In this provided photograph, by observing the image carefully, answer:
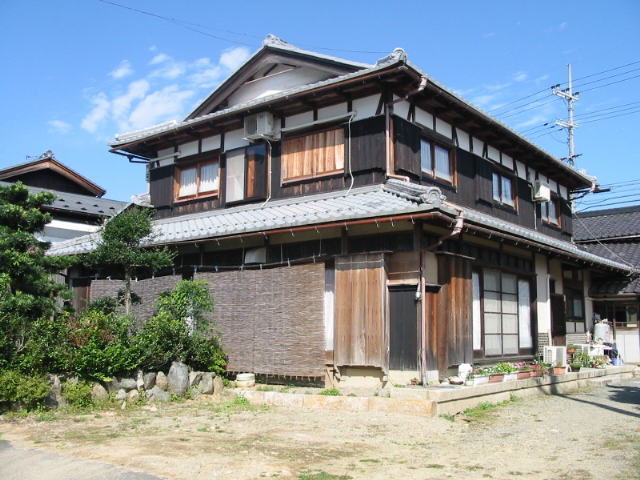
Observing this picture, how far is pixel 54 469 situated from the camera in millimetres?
6094

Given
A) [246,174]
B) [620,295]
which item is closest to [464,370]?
[246,174]

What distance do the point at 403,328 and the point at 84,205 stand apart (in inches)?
646

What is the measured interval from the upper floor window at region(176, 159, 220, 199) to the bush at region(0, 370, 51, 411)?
769 cm

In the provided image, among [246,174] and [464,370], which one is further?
[246,174]

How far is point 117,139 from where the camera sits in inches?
687

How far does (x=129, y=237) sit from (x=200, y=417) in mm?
4394

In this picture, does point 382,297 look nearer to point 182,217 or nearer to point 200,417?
A: point 200,417

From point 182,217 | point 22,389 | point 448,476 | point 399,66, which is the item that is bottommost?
point 448,476

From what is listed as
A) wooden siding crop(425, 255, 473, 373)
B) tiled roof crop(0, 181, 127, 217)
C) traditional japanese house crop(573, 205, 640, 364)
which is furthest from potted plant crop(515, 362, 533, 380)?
tiled roof crop(0, 181, 127, 217)

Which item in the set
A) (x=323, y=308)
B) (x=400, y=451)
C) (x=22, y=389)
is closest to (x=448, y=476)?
(x=400, y=451)

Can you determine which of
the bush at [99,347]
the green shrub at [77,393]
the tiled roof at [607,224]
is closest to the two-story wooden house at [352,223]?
the bush at [99,347]

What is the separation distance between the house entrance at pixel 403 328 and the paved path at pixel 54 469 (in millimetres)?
5903

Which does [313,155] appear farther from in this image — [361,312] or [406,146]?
[361,312]

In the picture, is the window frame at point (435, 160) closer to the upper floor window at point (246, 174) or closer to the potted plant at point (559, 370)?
the upper floor window at point (246, 174)
